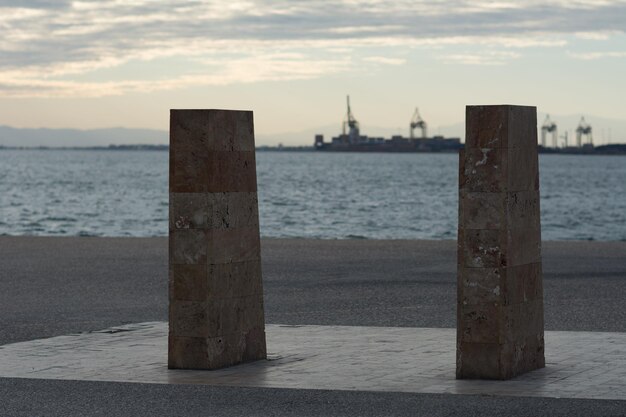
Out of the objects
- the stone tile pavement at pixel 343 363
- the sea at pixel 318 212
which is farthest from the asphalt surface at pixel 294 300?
the sea at pixel 318 212

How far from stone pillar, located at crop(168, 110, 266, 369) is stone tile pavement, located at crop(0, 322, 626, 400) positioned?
0.28 meters

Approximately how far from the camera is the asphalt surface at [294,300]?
29.8 feet

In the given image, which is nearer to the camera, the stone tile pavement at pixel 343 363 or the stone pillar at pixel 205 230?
the stone tile pavement at pixel 343 363

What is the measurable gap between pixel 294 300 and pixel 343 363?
5.62m

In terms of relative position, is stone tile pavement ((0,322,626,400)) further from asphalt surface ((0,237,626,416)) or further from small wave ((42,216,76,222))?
small wave ((42,216,76,222))

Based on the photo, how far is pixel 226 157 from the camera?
1105 centimetres

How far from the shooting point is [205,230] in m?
11.0

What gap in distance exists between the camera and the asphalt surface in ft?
29.8

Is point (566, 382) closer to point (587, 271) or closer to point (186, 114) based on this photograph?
point (186, 114)

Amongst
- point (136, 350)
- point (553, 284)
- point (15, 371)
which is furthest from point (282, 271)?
point (15, 371)

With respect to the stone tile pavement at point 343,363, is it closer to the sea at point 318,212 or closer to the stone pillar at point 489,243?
the stone pillar at point 489,243

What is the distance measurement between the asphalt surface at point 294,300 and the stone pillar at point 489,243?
1.03 m

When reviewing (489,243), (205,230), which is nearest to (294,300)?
(205,230)

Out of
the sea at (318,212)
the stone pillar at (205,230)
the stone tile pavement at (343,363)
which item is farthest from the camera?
the sea at (318,212)
